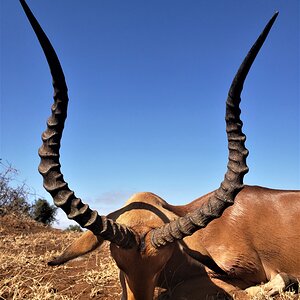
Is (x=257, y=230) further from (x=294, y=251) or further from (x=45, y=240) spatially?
(x=45, y=240)

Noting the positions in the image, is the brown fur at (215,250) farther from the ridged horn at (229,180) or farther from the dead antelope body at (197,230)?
the ridged horn at (229,180)

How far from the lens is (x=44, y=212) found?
2325 cm

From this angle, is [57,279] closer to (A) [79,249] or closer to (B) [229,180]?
(A) [79,249]

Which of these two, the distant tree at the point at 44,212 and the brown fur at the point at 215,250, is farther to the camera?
the distant tree at the point at 44,212

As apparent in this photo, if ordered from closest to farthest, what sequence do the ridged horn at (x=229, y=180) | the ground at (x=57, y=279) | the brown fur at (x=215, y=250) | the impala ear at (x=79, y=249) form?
the ridged horn at (x=229, y=180), the brown fur at (x=215, y=250), the impala ear at (x=79, y=249), the ground at (x=57, y=279)

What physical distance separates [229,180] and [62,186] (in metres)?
1.57

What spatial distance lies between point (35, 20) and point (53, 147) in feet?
3.73

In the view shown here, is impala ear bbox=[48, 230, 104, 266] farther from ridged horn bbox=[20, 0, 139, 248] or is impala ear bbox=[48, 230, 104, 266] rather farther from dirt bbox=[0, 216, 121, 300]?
ridged horn bbox=[20, 0, 139, 248]

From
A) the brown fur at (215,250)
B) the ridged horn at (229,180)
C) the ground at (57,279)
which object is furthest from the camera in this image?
the ground at (57,279)

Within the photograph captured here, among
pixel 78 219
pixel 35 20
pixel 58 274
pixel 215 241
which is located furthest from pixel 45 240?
pixel 35 20

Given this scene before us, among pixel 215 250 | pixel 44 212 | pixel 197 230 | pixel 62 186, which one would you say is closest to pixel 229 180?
pixel 197 230

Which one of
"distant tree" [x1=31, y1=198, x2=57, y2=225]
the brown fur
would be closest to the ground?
the brown fur

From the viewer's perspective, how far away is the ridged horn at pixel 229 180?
3.94 metres

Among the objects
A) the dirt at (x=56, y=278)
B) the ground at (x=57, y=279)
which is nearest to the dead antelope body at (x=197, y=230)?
the ground at (x=57, y=279)
